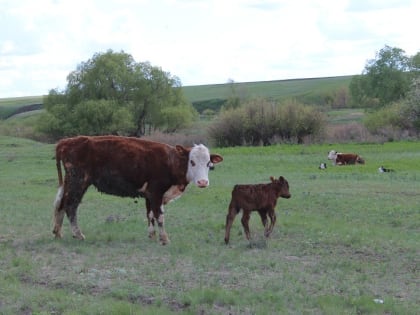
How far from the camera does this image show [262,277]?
9.81 metres

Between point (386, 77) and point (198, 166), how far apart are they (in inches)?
2661

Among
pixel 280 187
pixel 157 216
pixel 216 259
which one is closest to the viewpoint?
pixel 216 259

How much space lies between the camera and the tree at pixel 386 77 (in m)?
77.1

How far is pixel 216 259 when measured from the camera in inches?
436

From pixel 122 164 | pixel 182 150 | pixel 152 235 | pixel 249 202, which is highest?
pixel 182 150

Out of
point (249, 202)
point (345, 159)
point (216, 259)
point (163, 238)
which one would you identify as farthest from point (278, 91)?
point (216, 259)

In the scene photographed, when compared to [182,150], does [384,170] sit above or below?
below

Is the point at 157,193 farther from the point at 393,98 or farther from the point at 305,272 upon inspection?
the point at 393,98

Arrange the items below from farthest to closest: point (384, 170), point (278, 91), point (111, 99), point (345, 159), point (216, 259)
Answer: point (278, 91)
point (111, 99)
point (345, 159)
point (384, 170)
point (216, 259)

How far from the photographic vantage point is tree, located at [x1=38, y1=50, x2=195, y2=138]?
61750 millimetres

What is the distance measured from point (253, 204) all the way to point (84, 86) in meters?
53.1

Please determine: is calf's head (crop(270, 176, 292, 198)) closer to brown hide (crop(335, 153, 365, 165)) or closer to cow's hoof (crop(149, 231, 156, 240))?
cow's hoof (crop(149, 231, 156, 240))

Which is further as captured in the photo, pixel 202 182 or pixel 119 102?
pixel 119 102

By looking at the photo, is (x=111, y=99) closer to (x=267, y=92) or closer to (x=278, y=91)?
(x=267, y=92)
